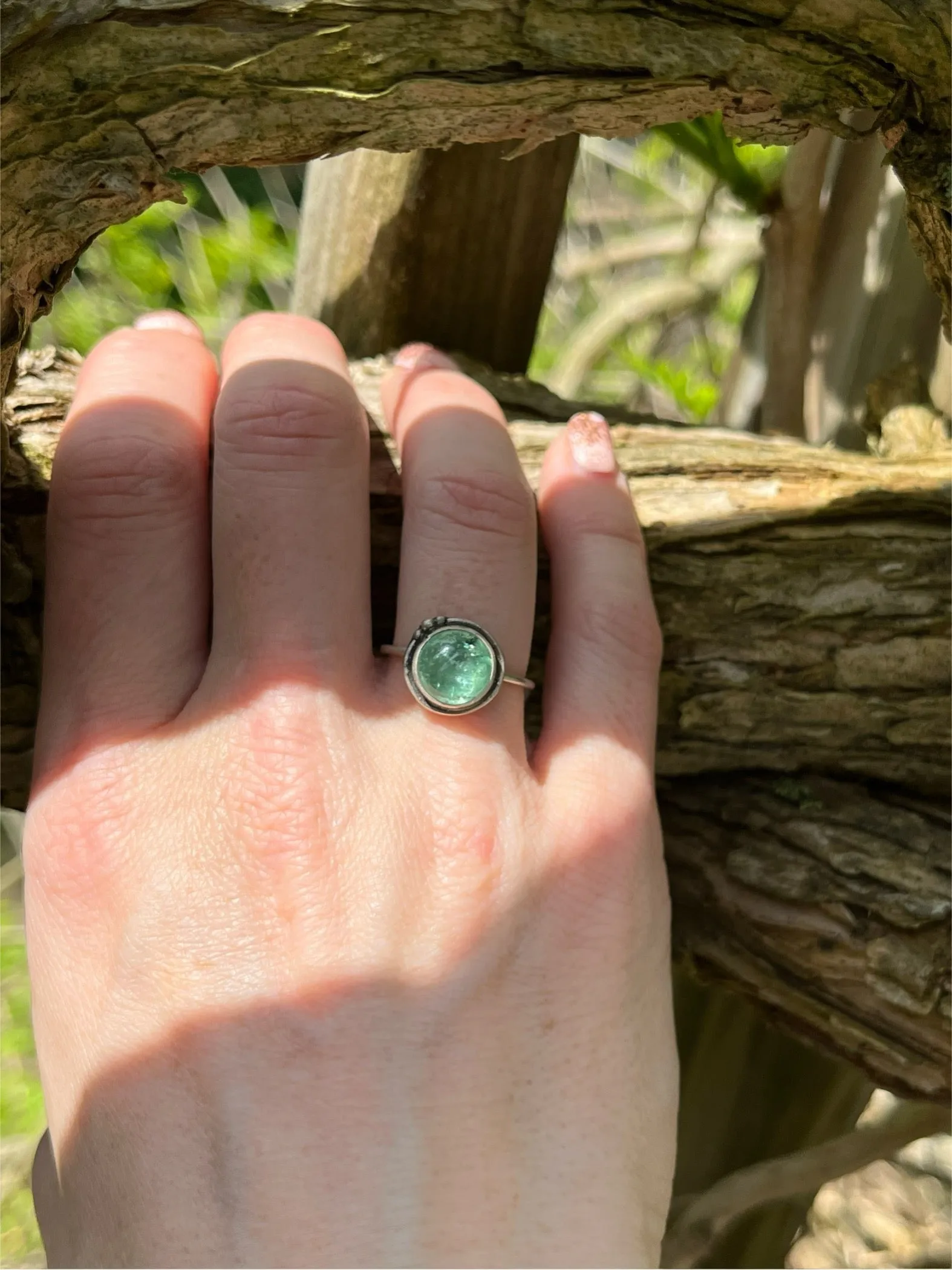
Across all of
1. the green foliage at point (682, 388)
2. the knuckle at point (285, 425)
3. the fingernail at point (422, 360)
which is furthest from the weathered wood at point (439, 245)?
the green foliage at point (682, 388)


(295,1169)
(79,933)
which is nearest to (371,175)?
(79,933)

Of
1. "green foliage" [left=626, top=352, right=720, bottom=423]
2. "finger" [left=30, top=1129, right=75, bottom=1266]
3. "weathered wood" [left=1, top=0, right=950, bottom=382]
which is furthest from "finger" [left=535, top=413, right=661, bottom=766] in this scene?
"green foliage" [left=626, top=352, right=720, bottom=423]

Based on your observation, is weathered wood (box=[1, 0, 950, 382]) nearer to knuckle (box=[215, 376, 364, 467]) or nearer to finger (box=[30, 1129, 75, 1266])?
knuckle (box=[215, 376, 364, 467])

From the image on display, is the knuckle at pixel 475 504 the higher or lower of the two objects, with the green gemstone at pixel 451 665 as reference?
higher

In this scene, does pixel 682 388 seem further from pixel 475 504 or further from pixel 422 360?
pixel 475 504

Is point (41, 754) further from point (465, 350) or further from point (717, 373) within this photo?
point (717, 373)

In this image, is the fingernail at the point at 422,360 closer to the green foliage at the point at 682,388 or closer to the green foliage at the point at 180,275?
the green foliage at the point at 682,388

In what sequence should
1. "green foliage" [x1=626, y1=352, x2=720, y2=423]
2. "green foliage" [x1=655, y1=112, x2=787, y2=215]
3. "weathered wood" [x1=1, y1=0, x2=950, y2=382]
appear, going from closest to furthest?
1. "weathered wood" [x1=1, y1=0, x2=950, y2=382]
2. "green foliage" [x1=655, y1=112, x2=787, y2=215]
3. "green foliage" [x1=626, y1=352, x2=720, y2=423]
